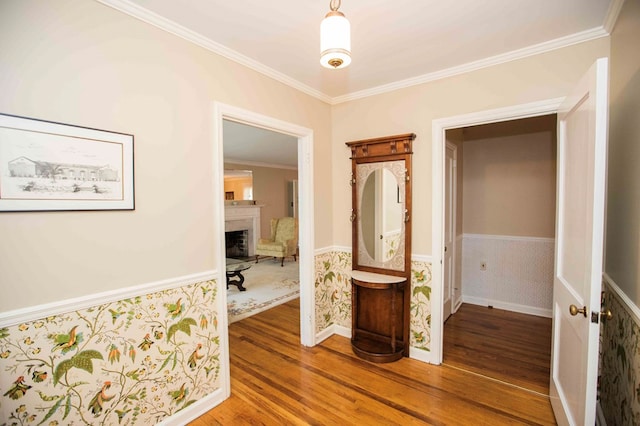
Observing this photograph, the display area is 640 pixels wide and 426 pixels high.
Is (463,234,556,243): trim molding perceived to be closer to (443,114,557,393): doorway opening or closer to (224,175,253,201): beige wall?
(443,114,557,393): doorway opening

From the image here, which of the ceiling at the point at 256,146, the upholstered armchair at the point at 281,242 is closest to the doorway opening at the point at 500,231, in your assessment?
the ceiling at the point at 256,146

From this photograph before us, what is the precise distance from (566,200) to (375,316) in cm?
176

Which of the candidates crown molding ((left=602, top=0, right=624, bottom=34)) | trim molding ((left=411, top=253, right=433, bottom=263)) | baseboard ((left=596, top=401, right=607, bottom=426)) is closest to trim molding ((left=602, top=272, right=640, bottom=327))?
baseboard ((left=596, top=401, right=607, bottom=426))

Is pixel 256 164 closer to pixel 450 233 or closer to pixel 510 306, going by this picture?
pixel 450 233

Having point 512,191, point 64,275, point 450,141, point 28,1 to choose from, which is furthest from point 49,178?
point 512,191

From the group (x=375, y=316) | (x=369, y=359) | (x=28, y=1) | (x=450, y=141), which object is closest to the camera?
(x=28, y=1)

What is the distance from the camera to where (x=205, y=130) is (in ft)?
6.37

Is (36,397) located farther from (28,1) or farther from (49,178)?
(28,1)

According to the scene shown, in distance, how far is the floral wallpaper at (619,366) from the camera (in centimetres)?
129

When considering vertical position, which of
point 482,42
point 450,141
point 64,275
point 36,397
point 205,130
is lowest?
point 36,397

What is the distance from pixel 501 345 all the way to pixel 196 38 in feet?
11.8

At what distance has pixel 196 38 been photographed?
6.08 feet

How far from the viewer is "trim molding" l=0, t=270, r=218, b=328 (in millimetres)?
1266

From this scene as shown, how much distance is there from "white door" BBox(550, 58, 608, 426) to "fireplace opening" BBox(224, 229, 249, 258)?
6.56m
